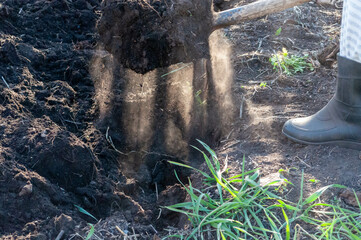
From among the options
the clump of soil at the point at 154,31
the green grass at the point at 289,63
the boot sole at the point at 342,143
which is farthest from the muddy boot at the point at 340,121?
the clump of soil at the point at 154,31

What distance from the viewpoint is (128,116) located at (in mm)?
3387

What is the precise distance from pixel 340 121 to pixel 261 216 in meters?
0.91

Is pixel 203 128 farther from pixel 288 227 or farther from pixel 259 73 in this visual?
pixel 288 227

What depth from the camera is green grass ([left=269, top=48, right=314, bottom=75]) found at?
11.6 ft

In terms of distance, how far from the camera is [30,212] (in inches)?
84.3

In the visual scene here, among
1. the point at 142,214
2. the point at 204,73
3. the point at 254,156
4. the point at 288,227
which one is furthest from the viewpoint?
the point at 204,73

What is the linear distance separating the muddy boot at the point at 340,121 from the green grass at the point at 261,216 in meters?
0.52

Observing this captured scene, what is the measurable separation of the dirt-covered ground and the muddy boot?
82mm

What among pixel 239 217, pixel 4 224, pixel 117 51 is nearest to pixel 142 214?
pixel 239 217

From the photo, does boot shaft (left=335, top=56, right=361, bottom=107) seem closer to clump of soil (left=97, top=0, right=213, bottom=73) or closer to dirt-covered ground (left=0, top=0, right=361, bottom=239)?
dirt-covered ground (left=0, top=0, right=361, bottom=239)

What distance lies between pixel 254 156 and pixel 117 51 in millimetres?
1272

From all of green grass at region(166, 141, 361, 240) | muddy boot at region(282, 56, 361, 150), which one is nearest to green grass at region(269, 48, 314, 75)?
muddy boot at region(282, 56, 361, 150)

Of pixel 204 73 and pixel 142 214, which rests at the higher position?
pixel 204 73

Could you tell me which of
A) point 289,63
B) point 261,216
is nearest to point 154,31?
point 289,63
